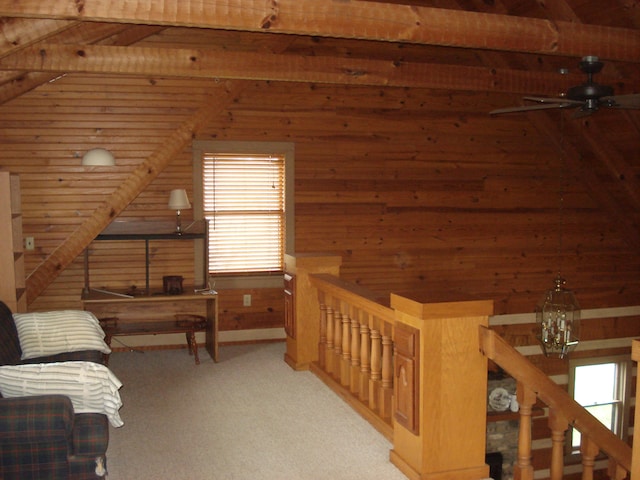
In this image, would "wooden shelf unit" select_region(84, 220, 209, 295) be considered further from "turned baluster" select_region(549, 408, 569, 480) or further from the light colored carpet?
"turned baluster" select_region(549, 408, 569, 480)

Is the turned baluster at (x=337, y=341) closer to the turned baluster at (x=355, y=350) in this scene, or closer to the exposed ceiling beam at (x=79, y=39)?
the turned baluster at (x=355, y=350)

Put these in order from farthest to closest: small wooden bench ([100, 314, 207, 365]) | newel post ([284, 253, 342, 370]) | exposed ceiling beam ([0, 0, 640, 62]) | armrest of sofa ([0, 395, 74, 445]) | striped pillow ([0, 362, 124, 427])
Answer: small wooden bench ([100, 314, 207, 365]), newel post ([284, 253, 342, 370]), exposed ceiling beam ([0, 0, 640, 62]), striped pillow ([0, 362, 124, 427]), armrest of sofa ([0, 395, 74, 445])

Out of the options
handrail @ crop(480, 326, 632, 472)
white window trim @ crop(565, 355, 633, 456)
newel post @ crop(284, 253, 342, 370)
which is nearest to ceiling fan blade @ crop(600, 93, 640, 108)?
handrail @ crop(480, 326, 632, 472)

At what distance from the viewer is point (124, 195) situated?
20.4ft

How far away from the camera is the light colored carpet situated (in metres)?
3.66

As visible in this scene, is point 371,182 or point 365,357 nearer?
point 365,357

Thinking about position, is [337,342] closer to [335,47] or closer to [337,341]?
[337,341]

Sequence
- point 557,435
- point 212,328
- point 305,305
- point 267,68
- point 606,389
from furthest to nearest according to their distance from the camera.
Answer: point 606,389, point 212,328, point 267,68, point 305,305, point 557,435

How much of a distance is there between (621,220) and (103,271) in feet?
18.9

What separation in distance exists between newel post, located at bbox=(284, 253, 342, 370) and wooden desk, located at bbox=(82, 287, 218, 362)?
932mm

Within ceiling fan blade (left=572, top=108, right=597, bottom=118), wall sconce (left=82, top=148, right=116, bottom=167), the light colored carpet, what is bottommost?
the light colored carpet

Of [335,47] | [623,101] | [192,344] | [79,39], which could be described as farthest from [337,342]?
[335,47]

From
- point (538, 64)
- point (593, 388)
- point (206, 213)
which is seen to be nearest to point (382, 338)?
point (206, 213)

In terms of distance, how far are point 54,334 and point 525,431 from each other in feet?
10.1
